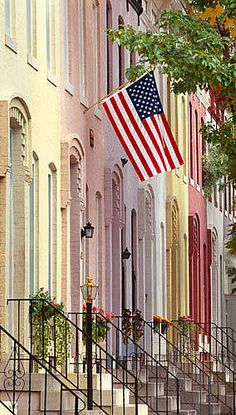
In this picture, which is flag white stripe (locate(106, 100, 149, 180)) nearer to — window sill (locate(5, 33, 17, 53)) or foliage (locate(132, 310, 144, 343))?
foliage (locate(132, 310, 144, 343))

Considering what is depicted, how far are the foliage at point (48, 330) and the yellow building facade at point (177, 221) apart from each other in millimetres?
17481

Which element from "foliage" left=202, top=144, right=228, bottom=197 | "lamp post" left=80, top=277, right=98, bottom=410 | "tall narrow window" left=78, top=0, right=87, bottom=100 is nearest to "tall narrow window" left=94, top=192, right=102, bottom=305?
"tall narrow window" left=78, top=0, right=87, bottom=100

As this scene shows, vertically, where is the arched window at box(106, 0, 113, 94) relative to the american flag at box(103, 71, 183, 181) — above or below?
above

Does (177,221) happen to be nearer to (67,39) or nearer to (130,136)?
(130,136)

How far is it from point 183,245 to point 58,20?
725 inches

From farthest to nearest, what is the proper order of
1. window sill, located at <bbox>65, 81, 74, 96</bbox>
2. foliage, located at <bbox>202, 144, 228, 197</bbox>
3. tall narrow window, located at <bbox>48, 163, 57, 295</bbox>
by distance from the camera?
foliage, located at <bbox>202, 144, 228, 197</bbox>, window sill, located at <bbox>65, 81, 74, 96</bbox>, tall narrow window, located at <bbox>48, 163, 57, 295</bbox>

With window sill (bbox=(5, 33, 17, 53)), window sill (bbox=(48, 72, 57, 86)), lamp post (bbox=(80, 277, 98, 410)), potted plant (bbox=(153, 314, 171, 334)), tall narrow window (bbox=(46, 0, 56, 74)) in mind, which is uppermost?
tall narrow window (bbox=(46, 0, 56, 74))

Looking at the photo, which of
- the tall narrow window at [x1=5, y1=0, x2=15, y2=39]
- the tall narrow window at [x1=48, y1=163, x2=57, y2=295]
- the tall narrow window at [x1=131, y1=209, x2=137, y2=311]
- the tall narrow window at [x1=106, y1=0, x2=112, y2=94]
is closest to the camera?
the tall narrow window at [x1=5, y1=0, x2=15, y2=39]

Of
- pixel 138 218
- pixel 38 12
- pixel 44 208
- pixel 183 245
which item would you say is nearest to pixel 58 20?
pixel 38 12

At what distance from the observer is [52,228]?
25.4 metres

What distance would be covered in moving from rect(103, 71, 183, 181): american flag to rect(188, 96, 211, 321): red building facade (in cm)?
1712

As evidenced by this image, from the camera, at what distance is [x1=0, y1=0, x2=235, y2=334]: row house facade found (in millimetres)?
22641

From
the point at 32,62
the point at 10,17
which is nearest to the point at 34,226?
the point at 32,62

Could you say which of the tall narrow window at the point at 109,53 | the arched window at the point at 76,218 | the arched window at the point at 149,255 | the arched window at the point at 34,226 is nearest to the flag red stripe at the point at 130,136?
the arched window at the point at 76,218
